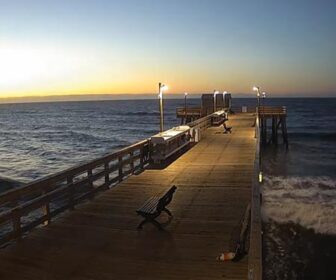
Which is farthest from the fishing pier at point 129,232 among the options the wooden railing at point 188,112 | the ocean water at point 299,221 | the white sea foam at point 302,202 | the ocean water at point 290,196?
the wooden railing at point 188,112

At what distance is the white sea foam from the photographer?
15930 mm

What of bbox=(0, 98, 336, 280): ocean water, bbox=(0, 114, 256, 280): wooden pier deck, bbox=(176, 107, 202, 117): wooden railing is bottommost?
bbox=(0, 98, 336, 280): ocean water

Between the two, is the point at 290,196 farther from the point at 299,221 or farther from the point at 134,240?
the point at 134,240

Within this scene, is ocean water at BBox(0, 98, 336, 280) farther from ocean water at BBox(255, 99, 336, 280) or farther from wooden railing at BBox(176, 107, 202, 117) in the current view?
wooden railing at BBox(176, 107, 202, 117)

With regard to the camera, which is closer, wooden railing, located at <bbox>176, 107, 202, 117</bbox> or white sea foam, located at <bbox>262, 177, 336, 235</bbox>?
white sea foam, located at <bbox>262, 177, 336, 235</bbox>

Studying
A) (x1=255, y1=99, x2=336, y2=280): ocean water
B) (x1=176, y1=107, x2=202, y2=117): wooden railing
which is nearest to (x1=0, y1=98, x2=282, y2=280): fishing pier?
(x1=255, y1=99, x2=336, y2=280): ocean water

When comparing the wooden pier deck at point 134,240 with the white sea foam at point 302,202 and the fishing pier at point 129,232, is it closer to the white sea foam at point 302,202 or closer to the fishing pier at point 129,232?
the fishing pier at point 129,232

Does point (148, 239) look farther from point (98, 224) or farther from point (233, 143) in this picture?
point (233, 143)

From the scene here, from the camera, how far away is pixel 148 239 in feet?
24.3

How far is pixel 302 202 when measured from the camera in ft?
62.6

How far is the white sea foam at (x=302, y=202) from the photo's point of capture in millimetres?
15930

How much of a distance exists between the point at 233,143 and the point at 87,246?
15605 millimetres

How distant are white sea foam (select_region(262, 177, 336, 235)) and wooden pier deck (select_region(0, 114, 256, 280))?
198 inches

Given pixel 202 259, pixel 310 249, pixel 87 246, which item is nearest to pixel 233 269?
pixel 202 259
